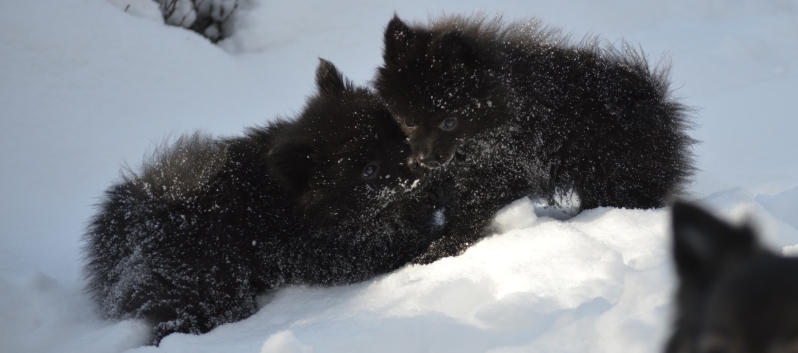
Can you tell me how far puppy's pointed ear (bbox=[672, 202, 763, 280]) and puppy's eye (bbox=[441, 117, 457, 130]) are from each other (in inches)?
78.3

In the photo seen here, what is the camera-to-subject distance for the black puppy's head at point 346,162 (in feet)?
10.7

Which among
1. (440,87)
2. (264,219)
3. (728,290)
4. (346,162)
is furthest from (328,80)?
(728,290)

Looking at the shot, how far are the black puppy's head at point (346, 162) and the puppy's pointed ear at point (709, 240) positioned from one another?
2.03m

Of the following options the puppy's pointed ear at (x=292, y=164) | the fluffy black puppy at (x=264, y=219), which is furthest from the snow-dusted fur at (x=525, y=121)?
the puppy's pointed ear at (x=292, y=164)

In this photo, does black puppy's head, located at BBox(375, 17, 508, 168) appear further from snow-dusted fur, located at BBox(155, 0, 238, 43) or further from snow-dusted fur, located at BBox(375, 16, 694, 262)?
snow-dusted fur, located at BBox(155, 0, 238, 43)

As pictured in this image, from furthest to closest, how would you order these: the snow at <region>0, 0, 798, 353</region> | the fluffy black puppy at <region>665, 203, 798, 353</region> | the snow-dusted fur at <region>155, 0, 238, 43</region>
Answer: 1. the snow-dusted fur at <region>155, 0, 238, 43</region>
2. the snow at <region>0, 0, 798, 353</region>
3. the fluffy black puppy at <region>665, 203, 798, 353</region>

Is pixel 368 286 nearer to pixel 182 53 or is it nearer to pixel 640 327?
pixel 640 327

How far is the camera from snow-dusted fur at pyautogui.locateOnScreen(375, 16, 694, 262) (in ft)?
10.3

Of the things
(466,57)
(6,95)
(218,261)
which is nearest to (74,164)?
(6,95)

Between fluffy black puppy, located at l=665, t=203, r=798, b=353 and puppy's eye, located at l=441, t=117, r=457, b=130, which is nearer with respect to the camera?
fluffy black puppy, located at l=665, t=203, r=798, b=353

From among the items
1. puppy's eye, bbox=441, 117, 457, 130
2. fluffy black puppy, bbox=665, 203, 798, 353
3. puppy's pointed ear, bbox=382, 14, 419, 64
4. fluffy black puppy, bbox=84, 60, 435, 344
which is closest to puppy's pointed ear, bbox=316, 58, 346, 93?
fluffy black puppy, bbox=84, 60, 435, 344

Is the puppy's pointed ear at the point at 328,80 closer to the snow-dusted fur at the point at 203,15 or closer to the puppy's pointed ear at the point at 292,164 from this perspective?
the puppy's pointed ear at the point at 292,164

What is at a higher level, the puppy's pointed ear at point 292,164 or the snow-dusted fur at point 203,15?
the snow-dusted fur at point 203,15

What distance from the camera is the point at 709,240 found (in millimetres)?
1221
